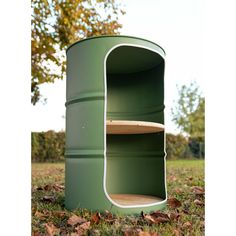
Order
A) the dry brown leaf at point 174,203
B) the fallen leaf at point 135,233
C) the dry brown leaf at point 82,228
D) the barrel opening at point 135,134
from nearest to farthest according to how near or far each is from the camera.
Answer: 1. the fallen leaf at point 135,233
2. the dry brown leaf at point 82,228
3. the dry brown leaf at point 174,203
4. the barrel opening at point 135,134

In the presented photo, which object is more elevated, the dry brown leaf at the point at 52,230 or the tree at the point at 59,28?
the tree at the point at 59,28

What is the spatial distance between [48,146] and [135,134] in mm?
6537

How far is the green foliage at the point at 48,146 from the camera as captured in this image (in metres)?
9.49

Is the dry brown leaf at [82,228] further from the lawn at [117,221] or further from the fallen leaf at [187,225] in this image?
the fallen leaf at [187,225]

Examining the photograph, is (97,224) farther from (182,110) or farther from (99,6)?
(182,110)

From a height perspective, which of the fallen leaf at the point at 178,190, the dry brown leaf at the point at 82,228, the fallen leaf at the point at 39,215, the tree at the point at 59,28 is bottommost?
the fallen leaf at the point at 178,190

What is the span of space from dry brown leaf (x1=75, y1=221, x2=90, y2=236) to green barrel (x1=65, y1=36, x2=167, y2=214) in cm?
33

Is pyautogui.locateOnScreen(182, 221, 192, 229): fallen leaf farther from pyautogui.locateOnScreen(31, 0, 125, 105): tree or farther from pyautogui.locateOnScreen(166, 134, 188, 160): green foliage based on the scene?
pyautogui.locateOnScreen(166, 134, 188, 160): green foliage

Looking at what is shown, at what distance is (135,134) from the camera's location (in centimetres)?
344

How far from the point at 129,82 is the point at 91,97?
119cm

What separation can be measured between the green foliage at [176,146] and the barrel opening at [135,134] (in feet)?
23.0

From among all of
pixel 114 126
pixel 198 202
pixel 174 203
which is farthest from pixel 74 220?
pixel 198 202

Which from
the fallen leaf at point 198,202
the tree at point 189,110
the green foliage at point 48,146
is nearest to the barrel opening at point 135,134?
the fallen leaf at point 198,202

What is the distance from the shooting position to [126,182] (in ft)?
11.6
